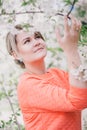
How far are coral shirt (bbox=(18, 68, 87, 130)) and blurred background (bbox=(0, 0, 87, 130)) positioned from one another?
0.76 m

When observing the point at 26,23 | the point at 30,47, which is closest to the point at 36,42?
the point at 30,47

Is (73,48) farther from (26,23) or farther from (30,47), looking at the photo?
(26,23)

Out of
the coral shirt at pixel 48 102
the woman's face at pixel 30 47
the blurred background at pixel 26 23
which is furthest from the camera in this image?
the blurred background at pixel 26 23

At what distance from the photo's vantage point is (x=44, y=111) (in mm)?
1509

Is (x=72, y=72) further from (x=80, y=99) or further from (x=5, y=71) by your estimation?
(x=5, y=71)

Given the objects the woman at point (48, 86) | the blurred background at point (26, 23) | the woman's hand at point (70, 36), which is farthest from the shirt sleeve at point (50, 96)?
the blurred background at point (26, 23)

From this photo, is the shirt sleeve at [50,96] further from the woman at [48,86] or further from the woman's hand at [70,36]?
the woman's hand at [70,36]

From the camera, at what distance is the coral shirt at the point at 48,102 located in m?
1.43

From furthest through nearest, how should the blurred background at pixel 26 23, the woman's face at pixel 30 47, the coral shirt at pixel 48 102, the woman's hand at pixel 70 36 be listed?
the blurred background at pixel 26 23 → the woman's face at pixel 30 47 → the coral shirt at pixel 48 102 → the woman's hand at pixel 70 36

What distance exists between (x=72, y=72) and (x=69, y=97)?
0.33ft

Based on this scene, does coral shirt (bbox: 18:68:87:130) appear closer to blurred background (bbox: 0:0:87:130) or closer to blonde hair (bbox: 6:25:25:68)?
blonde hair (bbox: 6:25:25:68)

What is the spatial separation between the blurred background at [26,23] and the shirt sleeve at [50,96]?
79 centimetres

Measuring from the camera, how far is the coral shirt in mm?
1426

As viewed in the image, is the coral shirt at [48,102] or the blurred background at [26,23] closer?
the coral shirt at [48,102]
